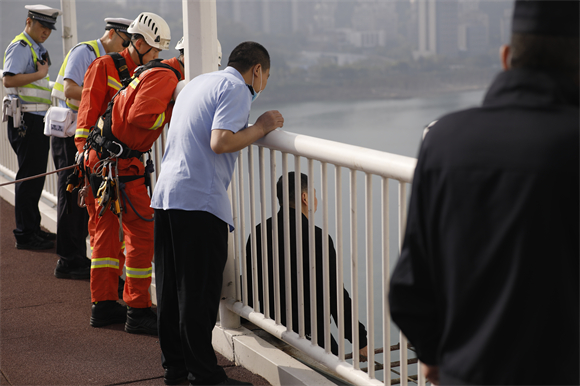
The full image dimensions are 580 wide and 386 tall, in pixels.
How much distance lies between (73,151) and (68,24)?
1703mm

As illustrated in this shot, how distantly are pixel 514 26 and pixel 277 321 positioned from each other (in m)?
2.10

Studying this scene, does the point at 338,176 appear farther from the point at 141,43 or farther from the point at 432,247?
the point at 141,43

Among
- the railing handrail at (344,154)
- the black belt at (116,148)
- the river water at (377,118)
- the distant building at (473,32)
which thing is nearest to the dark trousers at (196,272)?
the railing handrail at (344,154)

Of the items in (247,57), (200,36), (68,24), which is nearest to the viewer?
(247,57)

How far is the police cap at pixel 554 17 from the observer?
118 cm

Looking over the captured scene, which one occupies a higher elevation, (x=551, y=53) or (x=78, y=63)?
(x=78, y=63)

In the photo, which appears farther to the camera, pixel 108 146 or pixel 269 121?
pixel 108 146

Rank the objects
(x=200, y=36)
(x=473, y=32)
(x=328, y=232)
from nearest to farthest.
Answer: (x=328, y=232), (x=200, y=36), (x=473, y=32)

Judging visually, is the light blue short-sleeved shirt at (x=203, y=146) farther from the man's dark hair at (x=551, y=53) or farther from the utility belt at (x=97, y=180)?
the man's dark hair at (x=551, y=53)

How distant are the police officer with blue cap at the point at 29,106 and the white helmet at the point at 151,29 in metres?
1.79

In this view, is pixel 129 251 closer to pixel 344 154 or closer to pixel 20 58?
pixel 344 154

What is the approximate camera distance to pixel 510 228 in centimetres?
117

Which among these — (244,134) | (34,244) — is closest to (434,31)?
(34,244)

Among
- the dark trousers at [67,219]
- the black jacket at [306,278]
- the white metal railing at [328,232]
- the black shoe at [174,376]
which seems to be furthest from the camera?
the dark trousers at [67,219]
